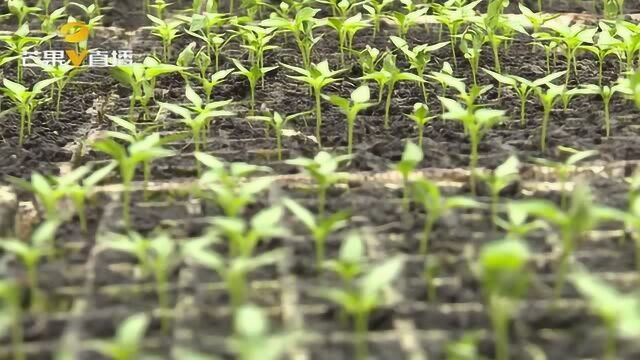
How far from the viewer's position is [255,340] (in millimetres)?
1208

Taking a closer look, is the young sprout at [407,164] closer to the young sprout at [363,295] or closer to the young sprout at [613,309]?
the young sprout at [363,295]

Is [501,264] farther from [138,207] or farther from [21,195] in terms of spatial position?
[21,195]

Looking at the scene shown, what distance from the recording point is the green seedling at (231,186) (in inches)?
63.4

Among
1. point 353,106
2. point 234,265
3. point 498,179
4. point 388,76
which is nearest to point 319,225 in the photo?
point 234,265

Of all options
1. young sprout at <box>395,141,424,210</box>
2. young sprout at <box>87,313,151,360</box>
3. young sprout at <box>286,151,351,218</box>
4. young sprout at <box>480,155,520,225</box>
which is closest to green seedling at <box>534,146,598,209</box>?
young sprout at <box>480,155,520,225</box>

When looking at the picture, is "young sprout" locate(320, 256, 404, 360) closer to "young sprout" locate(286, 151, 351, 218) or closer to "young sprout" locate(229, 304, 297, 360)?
"young sprout" locate(229, 304, 297, 360)

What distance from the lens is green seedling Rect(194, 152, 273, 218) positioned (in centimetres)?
161

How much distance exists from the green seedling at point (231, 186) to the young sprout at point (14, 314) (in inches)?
14.8

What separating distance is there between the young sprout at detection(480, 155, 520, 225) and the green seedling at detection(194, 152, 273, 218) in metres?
0.43

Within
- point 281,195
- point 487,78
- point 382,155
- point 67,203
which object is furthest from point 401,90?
point 67,203

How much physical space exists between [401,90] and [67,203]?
1121mm

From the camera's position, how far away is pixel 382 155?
2.15 m

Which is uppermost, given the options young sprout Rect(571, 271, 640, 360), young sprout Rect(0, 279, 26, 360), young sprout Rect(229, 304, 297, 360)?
young sprout Rect(571, 271, 640, 360)

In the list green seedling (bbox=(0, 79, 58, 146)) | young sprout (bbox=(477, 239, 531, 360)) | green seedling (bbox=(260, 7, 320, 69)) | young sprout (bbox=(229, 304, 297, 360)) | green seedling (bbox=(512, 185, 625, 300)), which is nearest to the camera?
young sprout (bbox=(229, 304, 297, 360))
